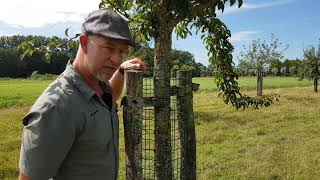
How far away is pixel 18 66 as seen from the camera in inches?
3725

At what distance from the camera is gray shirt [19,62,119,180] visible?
244 cm

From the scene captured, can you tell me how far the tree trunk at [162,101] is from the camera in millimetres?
4973

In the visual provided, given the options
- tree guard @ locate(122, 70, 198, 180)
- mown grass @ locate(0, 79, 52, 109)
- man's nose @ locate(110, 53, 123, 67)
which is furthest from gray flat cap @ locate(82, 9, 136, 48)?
mown grass @ locate(0, 79, 52, 109)

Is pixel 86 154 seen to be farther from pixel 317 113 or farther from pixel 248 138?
pixel 317 113

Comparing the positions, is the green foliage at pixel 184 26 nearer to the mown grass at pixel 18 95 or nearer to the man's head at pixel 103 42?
the man's head at pixel 103 42

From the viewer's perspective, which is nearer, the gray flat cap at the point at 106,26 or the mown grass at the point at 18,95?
the gray flat cap at the point at 106,26

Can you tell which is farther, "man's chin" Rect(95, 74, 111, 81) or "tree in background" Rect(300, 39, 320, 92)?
"tree in background" Rect(300, 39, 320, 92)

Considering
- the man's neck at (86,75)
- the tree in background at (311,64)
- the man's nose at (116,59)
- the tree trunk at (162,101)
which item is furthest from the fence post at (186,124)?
the tree in background at (311,64)

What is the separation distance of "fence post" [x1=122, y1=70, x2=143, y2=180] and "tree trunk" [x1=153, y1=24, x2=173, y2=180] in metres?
0.42

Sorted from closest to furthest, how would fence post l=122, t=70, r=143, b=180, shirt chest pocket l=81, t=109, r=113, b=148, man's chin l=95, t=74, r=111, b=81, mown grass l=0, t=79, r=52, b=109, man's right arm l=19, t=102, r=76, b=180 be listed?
1. man's right arm l=19, t=102, r=76, b=180
2. shirt chest pocket l=81, t=109, r=113, b=148
3. man's chin l=95, t=74, r=111, b=81
4. fence post l=122, t=70, r=143, b=180
5. mown grass l=0, t=79, r=52, b=109

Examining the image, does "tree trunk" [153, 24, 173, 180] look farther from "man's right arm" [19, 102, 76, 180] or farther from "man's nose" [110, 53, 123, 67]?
"man's right arm" [19, 102, 76, 180]

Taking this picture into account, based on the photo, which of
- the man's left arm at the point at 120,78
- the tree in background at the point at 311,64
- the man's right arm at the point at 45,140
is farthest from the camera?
the tree in background at the point at 311,64

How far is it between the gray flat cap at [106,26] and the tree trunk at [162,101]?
7.10ft

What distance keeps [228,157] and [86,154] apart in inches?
387
